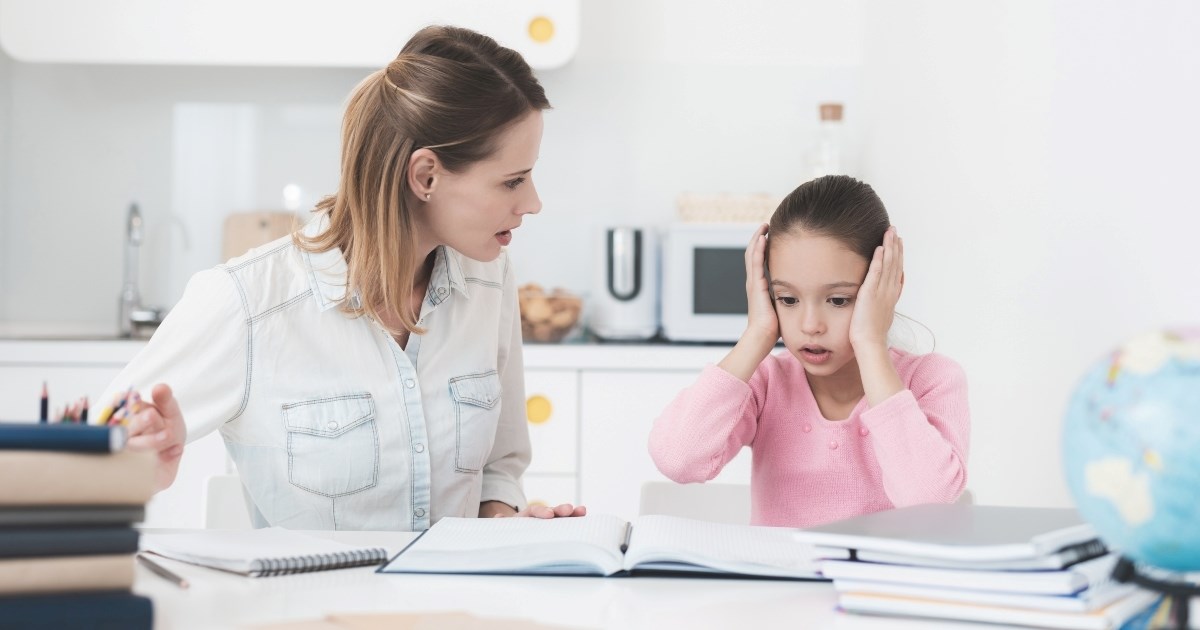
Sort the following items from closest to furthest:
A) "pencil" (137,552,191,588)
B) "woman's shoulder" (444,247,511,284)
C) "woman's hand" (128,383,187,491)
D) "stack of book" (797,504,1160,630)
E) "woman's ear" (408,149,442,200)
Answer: "stack of book" (797,504,1160,630)
"pencil" (137,552,191,588)
"woman's hand" (128,383,187,491)
"woman's ear" (408,149,442,200)
"woman's shoulder" (444,247,511,284)

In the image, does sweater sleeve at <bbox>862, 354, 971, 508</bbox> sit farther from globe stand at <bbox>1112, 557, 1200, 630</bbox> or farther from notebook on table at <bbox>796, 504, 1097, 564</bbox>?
globe stand at <bbox>1112, 557, 1200, 630</bbox>

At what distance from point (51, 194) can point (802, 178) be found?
2.10 m

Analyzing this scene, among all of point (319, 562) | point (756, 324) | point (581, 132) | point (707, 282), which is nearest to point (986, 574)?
point (319, 562)

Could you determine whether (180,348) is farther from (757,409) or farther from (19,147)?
(19,147)

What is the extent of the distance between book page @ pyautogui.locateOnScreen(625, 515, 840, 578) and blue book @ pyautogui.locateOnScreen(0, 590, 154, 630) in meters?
0.42

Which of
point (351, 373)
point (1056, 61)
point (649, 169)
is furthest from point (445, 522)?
point (649, 169)

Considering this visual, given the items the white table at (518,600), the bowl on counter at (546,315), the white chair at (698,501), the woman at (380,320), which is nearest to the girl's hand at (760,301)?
the white chair at (698,501)

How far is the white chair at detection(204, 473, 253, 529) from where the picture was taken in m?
1.53

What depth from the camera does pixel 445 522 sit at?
121cm

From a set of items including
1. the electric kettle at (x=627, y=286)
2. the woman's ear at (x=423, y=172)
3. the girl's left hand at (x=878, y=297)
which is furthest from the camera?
the electric kettle at (x=627, y=286)

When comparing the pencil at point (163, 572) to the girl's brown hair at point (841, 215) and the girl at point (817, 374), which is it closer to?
the girl at point (817, 374)

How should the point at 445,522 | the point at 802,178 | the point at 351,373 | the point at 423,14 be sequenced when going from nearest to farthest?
the point at 445,522, the point at 351,373, the point at 423,14, the point at 802,178

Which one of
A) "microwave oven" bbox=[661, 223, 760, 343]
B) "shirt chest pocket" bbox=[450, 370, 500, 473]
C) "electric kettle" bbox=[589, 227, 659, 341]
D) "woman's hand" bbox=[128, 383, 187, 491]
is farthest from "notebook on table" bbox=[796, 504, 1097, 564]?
"electric kettle" bbox=[589, 227, 659, 341]

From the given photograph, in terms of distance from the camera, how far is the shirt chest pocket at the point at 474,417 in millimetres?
1580
